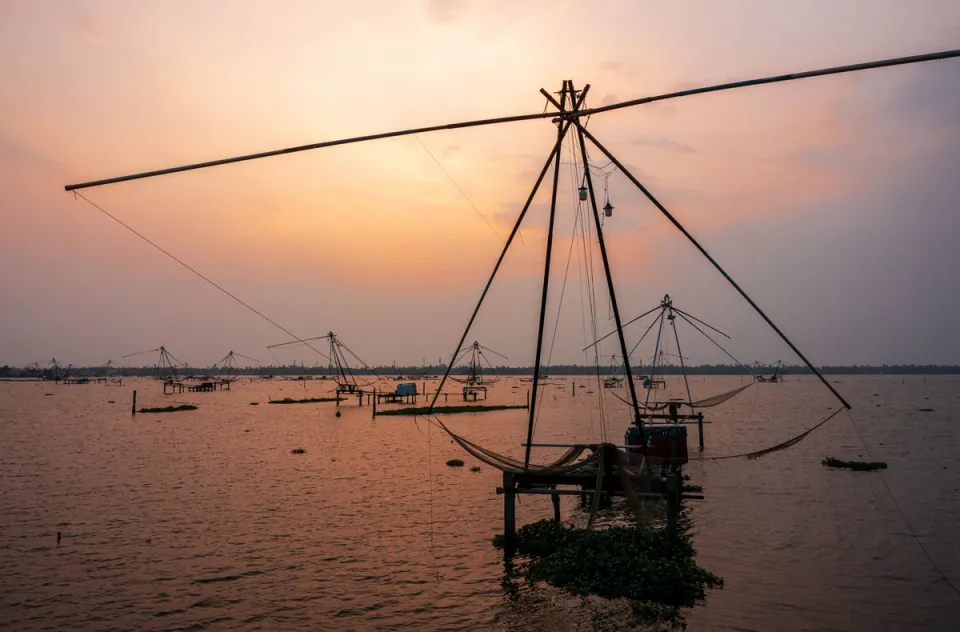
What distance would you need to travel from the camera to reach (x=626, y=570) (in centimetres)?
1280

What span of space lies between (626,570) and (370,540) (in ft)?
25.3

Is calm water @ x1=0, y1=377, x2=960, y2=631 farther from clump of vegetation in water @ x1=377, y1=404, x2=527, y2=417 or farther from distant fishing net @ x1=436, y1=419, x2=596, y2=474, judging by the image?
clump of vegetation in water @ x1=377, y1=404, x2=527, y2=417

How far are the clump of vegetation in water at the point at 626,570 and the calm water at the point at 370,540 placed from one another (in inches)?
19.7

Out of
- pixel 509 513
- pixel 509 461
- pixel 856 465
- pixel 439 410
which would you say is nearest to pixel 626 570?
pixel 509 513

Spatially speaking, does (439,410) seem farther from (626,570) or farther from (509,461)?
(626,570)

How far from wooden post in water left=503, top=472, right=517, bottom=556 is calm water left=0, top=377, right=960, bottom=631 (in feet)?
1.94

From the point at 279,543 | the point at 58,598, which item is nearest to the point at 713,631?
the point at 279,543

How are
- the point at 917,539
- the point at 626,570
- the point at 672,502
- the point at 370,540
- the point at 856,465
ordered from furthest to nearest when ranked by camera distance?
the point at 856,465 < the point at 917,539 < the point at 370,540 < the point at 672,502 < the point at 626,570

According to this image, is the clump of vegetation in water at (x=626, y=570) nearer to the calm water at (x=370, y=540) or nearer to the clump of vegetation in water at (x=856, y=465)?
the calm water at (x=370, y=540)

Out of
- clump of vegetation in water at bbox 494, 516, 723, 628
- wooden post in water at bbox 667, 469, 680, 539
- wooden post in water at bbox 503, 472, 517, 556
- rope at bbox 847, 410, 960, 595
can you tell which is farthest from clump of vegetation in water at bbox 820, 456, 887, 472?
wooden post in water at bbox 503, 472, 517, 556

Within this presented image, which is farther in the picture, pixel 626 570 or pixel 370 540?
pixel 370 540

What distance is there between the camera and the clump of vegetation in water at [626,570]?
12.1m

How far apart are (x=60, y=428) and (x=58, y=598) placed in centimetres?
4466

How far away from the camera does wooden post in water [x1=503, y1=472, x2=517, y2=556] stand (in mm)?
14180
